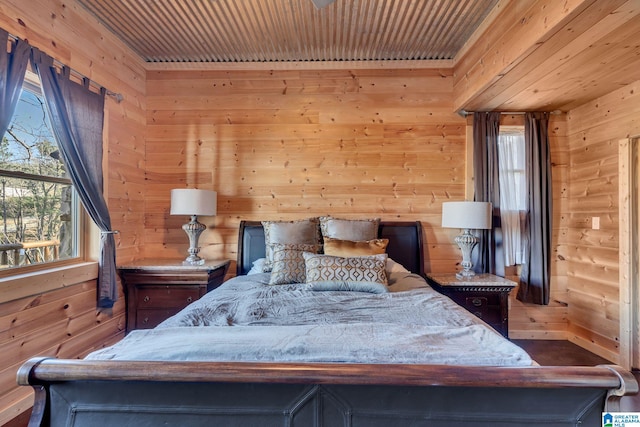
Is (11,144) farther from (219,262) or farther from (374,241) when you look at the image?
(374,241)

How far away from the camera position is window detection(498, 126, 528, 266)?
3238mm

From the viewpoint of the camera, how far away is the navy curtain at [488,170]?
3.17m

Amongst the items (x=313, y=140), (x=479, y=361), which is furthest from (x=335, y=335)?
(x=313, y=140)

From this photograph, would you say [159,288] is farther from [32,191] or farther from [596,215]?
[596,215]

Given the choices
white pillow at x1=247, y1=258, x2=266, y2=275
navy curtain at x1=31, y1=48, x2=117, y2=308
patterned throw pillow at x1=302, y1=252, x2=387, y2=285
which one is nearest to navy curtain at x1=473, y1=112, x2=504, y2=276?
patterned throw pillow at x1=302, y1=252, x2=387, y2=285

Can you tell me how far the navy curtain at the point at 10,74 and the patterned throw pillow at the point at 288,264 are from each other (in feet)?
6.03

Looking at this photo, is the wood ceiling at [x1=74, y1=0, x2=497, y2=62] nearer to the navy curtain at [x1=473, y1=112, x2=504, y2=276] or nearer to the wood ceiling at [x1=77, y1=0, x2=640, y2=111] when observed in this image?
the wood ceiling at [x1=77, y1=0, x2=640, y2=111]

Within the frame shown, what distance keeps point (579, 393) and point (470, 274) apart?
1.93 meters

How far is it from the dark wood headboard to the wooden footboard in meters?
2.11

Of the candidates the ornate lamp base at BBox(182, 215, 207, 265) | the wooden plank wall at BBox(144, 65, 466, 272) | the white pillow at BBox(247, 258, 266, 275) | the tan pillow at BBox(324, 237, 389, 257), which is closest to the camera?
the tan pillow at BBox(324, 237, 389, 257)

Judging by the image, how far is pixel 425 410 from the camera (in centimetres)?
108

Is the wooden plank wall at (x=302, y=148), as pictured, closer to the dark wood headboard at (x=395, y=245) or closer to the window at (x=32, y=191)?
the dark wood headboard at (x=395, y=245)

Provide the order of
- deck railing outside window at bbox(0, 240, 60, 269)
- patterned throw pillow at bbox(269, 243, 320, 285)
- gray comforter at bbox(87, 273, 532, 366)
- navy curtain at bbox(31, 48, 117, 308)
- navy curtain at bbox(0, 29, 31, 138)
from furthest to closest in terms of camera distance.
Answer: patterned throw pillow at bbox(269, 243, 320, 285) → navy curtain at bbox(31, 48, 117, 308) → deck railing outside window at bbox(0, 240, 60, 269) → navy curtain at bbox(0, 29, 31, 138) → gray comforter at bbox(87, 273, 532, 366)

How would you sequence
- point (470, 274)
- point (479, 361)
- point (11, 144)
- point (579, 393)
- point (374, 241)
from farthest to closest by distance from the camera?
point (470, 274)
point (374, 241)
point (11, 144)
point (479, 361)
point (579, 393)
